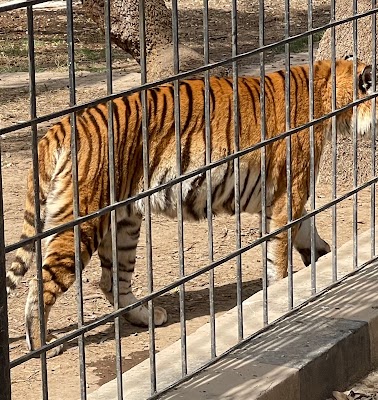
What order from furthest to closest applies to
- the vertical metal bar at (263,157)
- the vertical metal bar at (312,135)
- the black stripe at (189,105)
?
the black stripe at (189,105) < the vertical metal bar at (312,135) < the vertical metal bar at (263,157)

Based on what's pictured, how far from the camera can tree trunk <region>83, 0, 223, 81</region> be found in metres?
8.55

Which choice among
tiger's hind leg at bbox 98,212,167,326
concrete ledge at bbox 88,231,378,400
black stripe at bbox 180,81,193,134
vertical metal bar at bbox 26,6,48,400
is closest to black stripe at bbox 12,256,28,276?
tiger's hind leg at bbox 98,212,167,326

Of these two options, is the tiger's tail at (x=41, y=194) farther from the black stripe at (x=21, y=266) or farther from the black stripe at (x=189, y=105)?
the black stripe at (x=189, y=105)

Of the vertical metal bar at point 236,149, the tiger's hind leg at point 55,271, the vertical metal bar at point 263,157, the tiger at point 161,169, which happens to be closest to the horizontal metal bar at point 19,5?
the vertical metal bar at point 236,149

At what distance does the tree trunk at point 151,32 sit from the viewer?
28.1ft

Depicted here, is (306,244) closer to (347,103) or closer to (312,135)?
(347,103)

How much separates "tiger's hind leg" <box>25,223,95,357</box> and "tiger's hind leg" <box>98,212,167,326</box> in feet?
1.76

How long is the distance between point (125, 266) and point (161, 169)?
0.65 m

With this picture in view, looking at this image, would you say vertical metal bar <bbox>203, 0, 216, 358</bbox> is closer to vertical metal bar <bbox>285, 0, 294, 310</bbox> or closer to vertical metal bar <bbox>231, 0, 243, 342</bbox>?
vertical metal bar <bbox>231, 0, 243, 342</bbox>

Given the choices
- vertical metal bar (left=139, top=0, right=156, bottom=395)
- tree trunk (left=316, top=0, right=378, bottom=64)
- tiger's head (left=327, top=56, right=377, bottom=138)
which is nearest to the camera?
vertical metal bar (left=139, top=0, right=156, bottom=395)

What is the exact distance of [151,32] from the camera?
28.7 ft

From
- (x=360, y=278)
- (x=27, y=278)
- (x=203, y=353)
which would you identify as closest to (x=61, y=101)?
(x=27, y=278)

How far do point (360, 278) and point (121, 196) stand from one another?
1.21m

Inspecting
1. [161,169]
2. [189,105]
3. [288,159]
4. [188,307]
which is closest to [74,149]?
[288,159]
